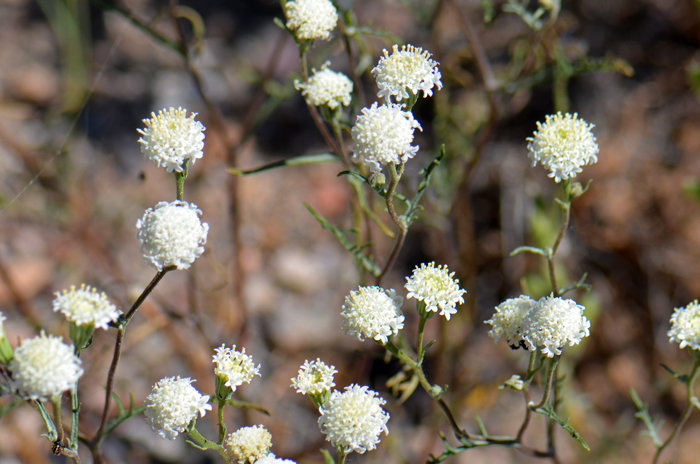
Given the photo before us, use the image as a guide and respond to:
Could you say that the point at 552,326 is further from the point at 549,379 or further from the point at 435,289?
the point at 435,289

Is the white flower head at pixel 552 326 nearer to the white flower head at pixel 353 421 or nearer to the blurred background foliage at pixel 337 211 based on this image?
the white flower head at pixel 353 421

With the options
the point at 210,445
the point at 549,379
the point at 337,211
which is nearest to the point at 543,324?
the point at 549,379

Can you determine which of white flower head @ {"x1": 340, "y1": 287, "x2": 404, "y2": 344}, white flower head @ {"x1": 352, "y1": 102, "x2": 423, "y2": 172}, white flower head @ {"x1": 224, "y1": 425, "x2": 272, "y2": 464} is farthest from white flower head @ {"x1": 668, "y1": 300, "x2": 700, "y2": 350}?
white flower head @ {"x1": 224, "y1": 425, "x2": 272, "y2": 464}

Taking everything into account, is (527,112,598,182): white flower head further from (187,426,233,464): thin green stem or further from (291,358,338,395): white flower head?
(187,426,233,464): thin green stem

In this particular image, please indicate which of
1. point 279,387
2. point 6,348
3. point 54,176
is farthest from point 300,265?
point 6,348

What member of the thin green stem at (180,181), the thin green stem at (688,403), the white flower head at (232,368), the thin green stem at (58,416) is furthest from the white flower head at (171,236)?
the thin green stem at (688,403)

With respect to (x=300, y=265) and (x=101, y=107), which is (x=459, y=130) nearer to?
(x=300, y=265)
